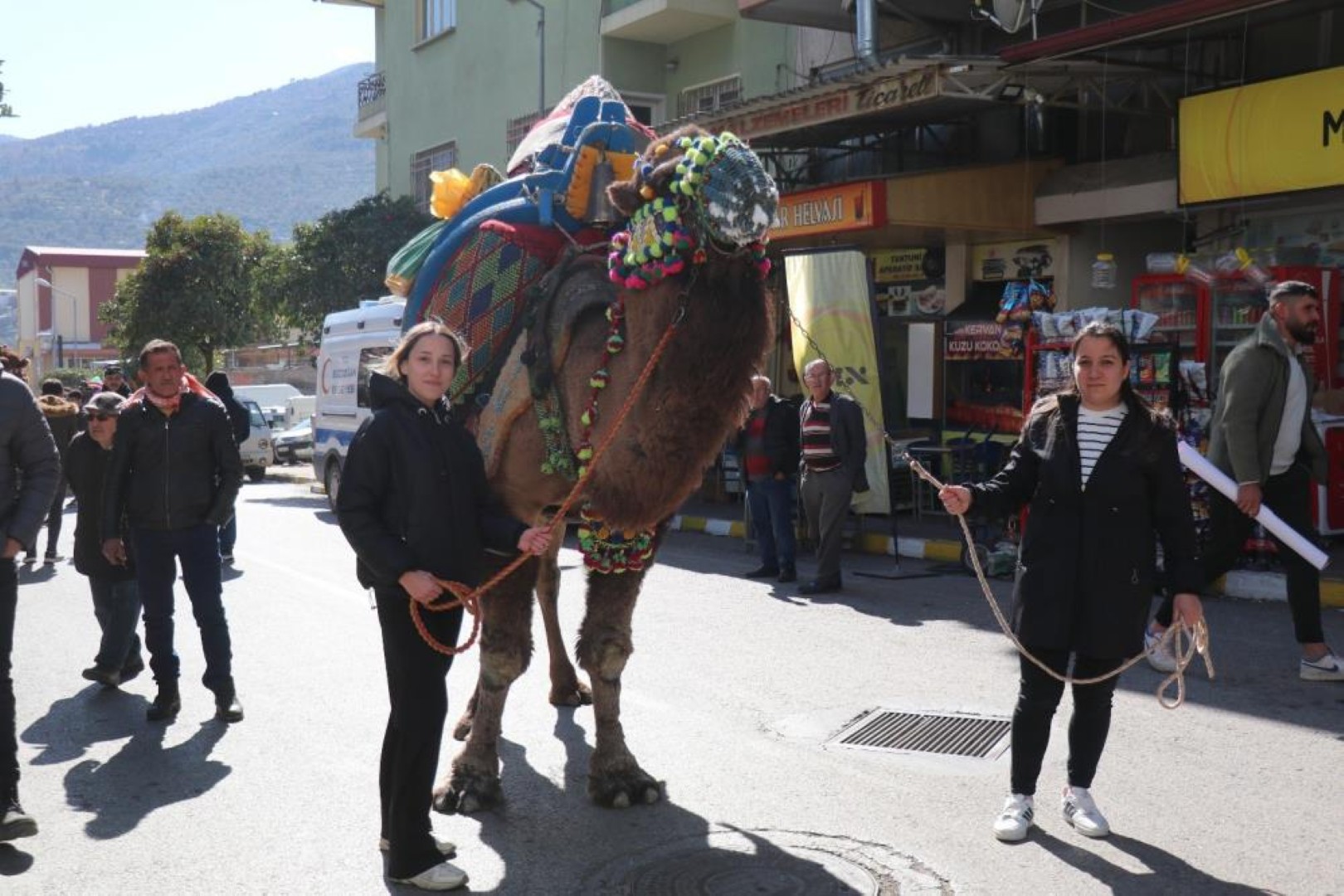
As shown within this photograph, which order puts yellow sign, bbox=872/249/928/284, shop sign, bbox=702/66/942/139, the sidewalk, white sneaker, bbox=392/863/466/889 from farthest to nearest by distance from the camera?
yellow sign, bbox=872/249/928/284 → shop sign, bbox=702/66/942/139 → the sidewalk → white sneaker, bbox=392/863/466/889

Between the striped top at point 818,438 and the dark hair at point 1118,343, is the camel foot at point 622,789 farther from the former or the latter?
the striped top at point 818,438

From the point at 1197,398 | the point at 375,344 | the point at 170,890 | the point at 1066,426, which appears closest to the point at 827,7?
the point at 375,344

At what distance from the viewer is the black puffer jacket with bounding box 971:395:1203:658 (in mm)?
4934

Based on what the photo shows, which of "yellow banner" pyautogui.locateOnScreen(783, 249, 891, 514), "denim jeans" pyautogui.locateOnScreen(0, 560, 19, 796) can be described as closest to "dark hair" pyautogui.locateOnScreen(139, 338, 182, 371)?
"denim jeans" pyautogui.locateOnScreen(0, 560, 19, 796)

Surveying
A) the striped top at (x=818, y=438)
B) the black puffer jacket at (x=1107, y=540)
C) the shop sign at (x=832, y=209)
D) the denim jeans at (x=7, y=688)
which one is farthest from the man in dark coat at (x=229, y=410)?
the black puffer jacket at (x=1107, y=540)

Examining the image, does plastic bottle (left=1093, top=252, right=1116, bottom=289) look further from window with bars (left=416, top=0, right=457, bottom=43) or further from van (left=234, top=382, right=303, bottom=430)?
van (left=234, top=382, right=303, bottom=430)

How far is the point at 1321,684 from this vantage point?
7.45 m

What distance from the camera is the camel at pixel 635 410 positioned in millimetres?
5020

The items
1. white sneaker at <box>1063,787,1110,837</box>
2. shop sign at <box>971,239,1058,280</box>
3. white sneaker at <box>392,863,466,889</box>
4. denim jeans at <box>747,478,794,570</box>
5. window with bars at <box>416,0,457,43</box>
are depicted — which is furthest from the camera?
window with bars at <box>416,0,457,43</box>

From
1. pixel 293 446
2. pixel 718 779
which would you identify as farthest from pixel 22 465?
pixel 293 446

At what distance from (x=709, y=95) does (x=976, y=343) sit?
8.22m

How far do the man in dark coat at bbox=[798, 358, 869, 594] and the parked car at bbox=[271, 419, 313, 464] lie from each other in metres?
21.3

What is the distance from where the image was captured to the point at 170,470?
7121mm

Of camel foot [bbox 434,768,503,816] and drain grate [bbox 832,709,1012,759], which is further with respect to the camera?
drain grate [bbox 832,709,1012,759]
